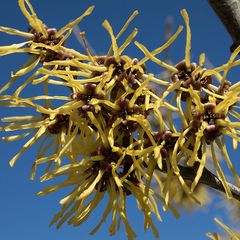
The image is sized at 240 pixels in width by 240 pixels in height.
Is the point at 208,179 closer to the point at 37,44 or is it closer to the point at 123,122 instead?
the point at 123,122

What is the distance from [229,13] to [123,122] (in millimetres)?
381

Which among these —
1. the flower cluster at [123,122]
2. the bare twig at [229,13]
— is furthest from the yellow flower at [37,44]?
the bare twig at [229,13]

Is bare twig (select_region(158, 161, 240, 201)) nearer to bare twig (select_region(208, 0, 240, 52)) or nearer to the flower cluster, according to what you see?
the flower cluster

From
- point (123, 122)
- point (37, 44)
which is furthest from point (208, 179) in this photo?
point (37, 44)

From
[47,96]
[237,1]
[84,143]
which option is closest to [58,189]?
[84,143]

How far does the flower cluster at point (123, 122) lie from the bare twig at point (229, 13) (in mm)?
135

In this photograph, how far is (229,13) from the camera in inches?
50.4

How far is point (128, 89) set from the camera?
1192mm

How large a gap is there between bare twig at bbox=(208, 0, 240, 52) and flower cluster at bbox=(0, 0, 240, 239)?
0.44 ft

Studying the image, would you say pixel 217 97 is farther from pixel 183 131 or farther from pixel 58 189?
pixel 58 189

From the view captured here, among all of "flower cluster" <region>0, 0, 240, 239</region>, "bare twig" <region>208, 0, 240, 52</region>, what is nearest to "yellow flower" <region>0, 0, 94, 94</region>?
"flower cluster" <region>0, 0, 240, 239</region>

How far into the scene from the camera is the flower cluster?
1.17 metres

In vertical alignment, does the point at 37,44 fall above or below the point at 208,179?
above

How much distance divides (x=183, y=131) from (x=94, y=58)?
0.93ft
